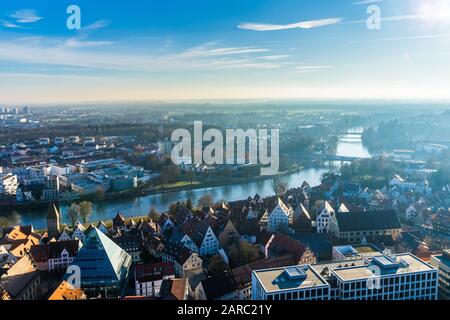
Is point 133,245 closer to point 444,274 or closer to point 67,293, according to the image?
point 67,293

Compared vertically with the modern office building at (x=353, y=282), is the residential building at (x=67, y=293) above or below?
below

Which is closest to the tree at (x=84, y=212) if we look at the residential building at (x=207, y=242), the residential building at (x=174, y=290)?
the residential building at (x=207, y=242)

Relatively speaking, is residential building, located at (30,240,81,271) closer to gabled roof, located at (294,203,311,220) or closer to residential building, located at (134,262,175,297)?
residential building, located at (134,262,175,297)

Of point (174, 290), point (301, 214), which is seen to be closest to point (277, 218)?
point (301, 214)

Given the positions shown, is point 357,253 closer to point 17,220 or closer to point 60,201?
point 17,220

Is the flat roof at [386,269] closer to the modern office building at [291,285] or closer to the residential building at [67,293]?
the modern office building at [291,285]

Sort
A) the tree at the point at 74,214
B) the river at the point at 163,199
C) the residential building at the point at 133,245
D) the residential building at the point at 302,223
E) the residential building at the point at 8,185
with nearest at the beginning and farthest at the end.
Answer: the residential building at the point at 133,245
the residential building at the point at 302,223
the tree at the point at 74,214
the river at the point at 163,199
the residential building at the point at 8,185

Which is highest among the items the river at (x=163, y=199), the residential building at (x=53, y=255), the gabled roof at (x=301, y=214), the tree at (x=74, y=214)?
the gabled roof at (x=301, y=214)
